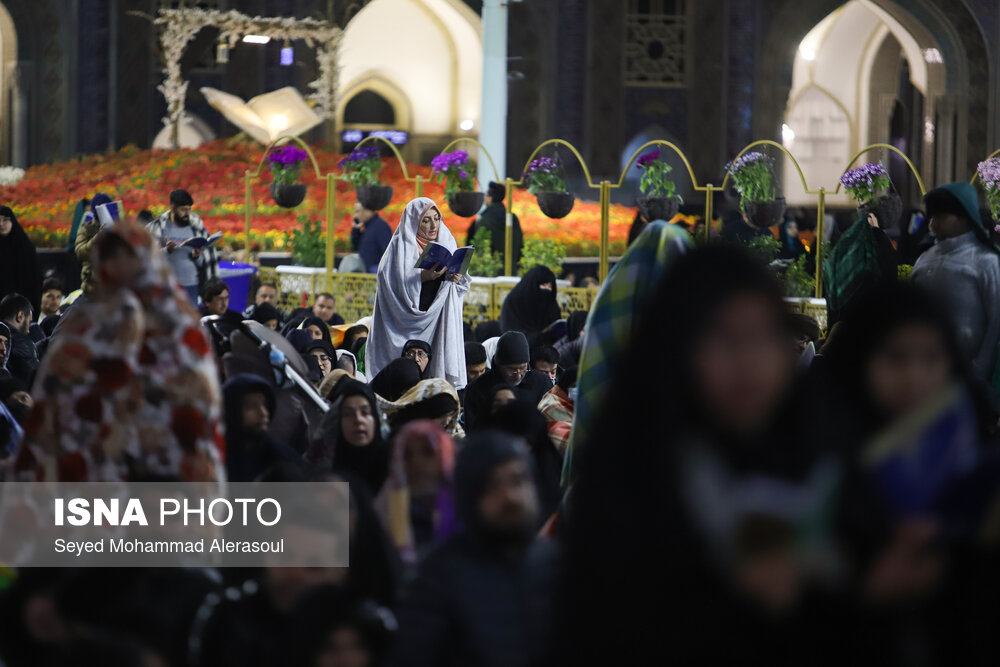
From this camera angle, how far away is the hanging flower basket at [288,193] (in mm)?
12008

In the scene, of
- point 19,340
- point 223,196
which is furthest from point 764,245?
point 223,196

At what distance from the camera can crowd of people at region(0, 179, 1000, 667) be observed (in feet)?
5.94

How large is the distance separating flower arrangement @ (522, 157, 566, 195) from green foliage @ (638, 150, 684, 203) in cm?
76

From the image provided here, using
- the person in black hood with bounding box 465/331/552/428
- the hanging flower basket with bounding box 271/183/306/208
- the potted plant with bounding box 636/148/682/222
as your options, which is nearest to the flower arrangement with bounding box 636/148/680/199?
the potted plant with bounding box 636/148/682/222

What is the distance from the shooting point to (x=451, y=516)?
3223 mm

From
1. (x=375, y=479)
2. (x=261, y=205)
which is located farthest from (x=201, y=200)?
(x=375, y=479)

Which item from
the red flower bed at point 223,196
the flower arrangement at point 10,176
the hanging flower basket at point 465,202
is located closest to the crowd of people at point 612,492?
the hanging flower basket at point 465,202

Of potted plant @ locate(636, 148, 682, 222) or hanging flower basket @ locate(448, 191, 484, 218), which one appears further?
hanging flower basket @ locate(448, 191, 484, 218)

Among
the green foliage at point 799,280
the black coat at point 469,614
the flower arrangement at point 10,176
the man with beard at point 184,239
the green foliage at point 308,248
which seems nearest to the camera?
the black coat at point 469,614

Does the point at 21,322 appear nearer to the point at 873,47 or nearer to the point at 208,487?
the point at 208,487

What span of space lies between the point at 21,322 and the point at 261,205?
7831mm

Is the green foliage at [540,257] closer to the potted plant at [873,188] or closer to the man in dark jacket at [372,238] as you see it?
the man in dark jacket at [372,238]

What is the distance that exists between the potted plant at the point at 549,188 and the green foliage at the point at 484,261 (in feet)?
1.80

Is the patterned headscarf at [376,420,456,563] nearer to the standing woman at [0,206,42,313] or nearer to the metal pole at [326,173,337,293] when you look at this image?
the standing woman at [0,206,42,313]
